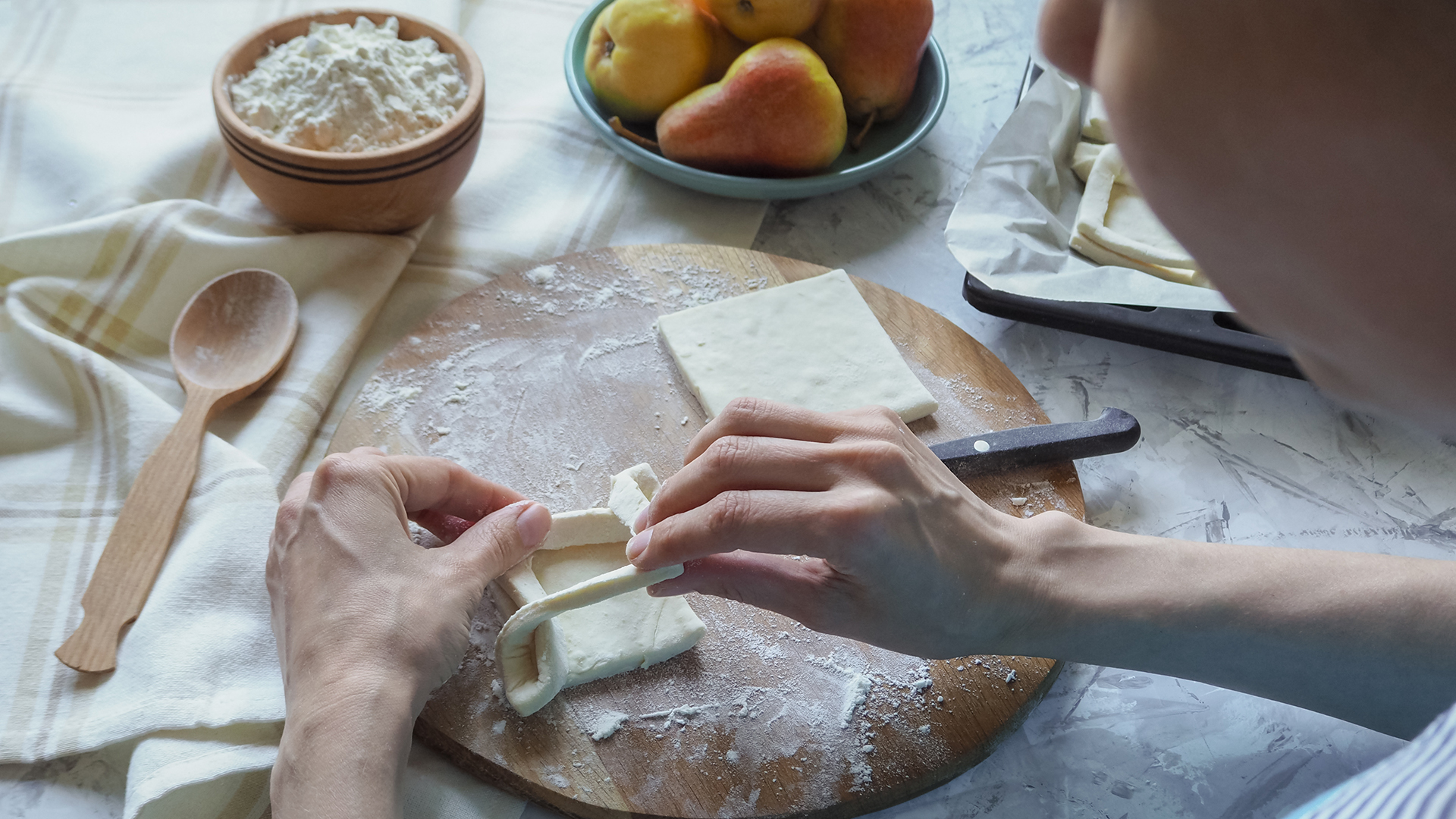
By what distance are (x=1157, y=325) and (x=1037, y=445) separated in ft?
1.17

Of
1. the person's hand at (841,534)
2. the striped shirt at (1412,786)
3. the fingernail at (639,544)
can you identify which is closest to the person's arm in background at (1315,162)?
the striped shirt at (1412,786)

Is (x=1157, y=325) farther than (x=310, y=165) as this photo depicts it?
Yes

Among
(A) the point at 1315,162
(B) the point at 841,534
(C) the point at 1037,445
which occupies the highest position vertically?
(A) the point at 1315,162

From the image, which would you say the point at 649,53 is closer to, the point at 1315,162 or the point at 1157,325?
the point at 1157,325

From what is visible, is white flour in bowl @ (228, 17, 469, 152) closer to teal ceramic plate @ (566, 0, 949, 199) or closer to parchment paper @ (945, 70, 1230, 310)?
teal ceramic plate @ (566, 0, 949, 199)

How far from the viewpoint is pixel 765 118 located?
1.49 meters

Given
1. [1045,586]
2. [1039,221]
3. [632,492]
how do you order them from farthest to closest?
[1039,221] < [632,492] < [1045,586]

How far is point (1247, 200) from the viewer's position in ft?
1.41

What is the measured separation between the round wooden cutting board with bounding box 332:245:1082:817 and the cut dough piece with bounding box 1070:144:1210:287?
0.99 ft

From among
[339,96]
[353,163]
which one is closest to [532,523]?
[353,163]

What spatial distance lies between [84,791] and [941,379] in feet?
3.65

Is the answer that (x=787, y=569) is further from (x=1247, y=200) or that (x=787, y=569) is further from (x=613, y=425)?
(x=1247, y=200)

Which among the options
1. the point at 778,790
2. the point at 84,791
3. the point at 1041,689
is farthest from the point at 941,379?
the point at 84,791

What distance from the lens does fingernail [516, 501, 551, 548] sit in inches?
39.6
